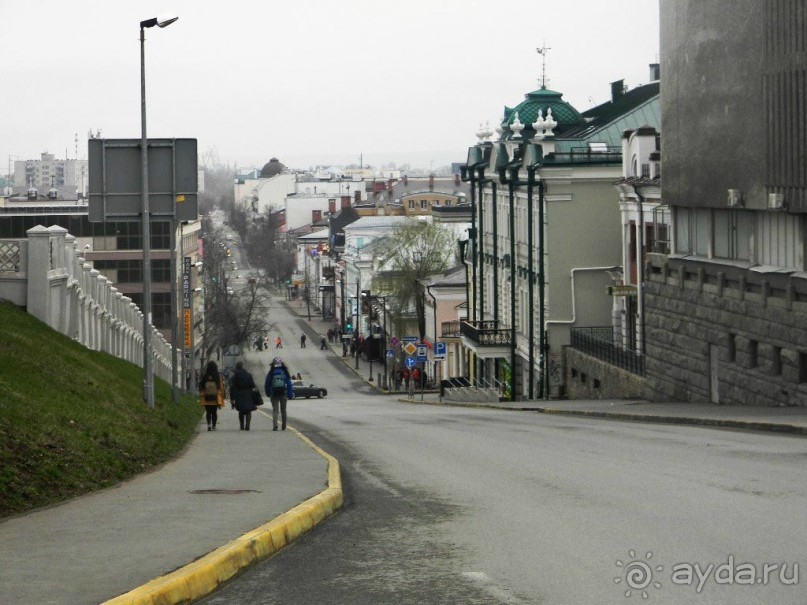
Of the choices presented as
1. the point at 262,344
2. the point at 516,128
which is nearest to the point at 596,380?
the point at 516,128

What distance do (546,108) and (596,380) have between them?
19.6 m

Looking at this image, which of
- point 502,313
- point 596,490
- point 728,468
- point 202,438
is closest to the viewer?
point 596,490

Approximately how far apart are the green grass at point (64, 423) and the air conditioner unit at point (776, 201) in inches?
506

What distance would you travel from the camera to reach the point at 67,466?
14703mm

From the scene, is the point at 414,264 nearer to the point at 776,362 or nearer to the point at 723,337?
the point at 723,337

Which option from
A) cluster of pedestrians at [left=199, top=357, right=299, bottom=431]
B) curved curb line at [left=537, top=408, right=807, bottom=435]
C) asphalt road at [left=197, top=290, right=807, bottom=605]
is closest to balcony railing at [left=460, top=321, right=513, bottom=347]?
curved curb line at [left=537, top=408, right=807, bottom=435]

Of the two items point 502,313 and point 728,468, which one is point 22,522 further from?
point 502,313

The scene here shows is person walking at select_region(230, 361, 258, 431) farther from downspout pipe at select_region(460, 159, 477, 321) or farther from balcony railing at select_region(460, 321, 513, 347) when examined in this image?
downspout pipe at select_region(460, 159, 477, 321)

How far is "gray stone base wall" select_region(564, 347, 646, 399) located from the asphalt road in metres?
21.5

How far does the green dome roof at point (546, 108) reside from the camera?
63312mm

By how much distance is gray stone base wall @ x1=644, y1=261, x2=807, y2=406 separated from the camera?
2783 cm

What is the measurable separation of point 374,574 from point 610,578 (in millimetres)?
1577

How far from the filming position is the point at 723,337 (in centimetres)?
3197

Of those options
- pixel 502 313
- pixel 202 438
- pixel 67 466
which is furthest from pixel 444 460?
pixel 502 313
